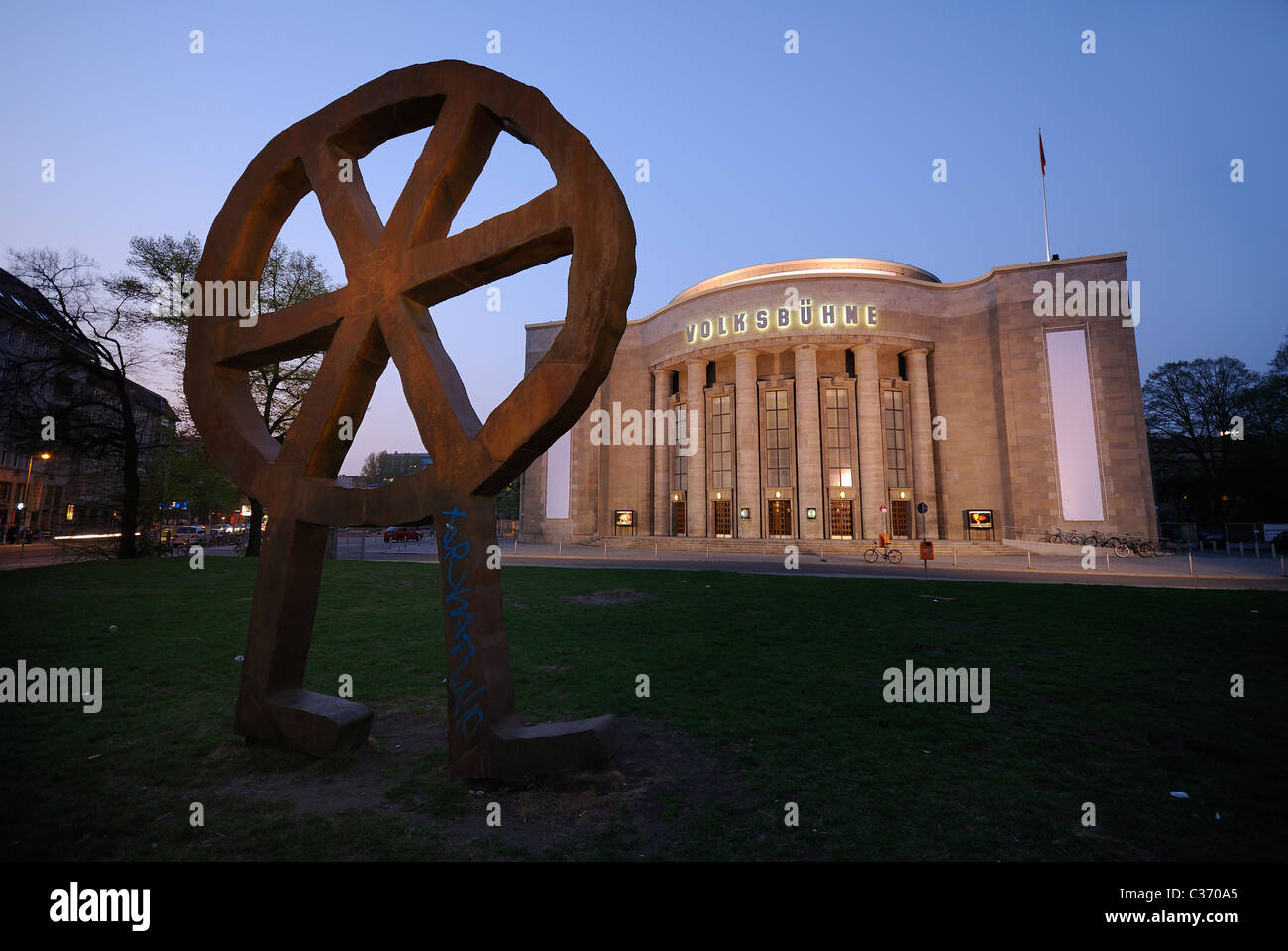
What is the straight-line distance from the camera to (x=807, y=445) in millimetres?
47031

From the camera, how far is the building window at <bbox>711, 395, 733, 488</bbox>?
51.6 meters

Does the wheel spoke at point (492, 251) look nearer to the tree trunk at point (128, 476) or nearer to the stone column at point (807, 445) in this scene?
the tree trunk at point (128, 476)

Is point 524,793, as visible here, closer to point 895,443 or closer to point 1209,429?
point 895,443

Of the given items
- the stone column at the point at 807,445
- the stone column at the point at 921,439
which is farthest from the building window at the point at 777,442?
the stone column at the point at 921,439

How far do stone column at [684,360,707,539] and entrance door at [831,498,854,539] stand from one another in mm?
10759

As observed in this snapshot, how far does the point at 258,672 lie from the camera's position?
21.5ft

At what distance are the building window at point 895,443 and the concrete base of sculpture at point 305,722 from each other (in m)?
48.0

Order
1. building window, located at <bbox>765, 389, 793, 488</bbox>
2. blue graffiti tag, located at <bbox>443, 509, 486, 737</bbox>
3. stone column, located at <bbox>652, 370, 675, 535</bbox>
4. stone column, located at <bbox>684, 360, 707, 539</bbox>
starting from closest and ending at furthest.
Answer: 1. blue graffiti tag, located at <bbox>443, 509, 486, 737</bbox>
2. building window, located at <bbox>765, 389, 793, 488</bbox>
3. stone column, located at <bbox>684, 360, 707, 539</bbox>
4. stone column, located at <bbox>652, 370, 675, 535</bbox>

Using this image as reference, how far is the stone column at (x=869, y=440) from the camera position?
44.8 metres

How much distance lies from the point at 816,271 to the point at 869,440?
15819mm

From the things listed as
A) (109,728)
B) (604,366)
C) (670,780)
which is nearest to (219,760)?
(109,728)

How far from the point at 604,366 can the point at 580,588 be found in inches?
507

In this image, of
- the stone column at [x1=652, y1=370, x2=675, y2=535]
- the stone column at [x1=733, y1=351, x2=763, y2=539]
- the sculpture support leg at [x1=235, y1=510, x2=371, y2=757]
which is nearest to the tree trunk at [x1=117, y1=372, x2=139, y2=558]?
the sculpture support leg at [x1=235, y1=510, x2=371, y2=757]

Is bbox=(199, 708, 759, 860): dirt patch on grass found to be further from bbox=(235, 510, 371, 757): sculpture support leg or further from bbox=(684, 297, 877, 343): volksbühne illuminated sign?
bbox=(684, 297, 877, 343): volksbühne illuminated sign
